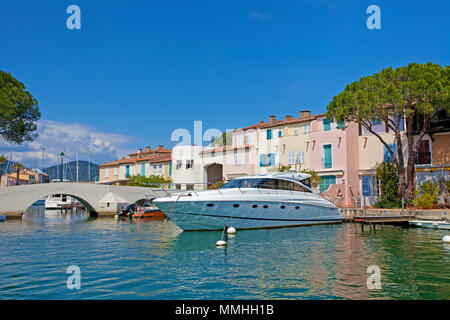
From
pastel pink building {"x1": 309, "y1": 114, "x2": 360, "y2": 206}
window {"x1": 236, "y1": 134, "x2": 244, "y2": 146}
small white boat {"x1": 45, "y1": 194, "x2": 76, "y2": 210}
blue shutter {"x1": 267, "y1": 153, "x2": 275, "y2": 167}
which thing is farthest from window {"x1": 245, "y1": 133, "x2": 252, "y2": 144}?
small white boat {"x1": 45, "y1": 194, "x2": 76, "y2": 210}

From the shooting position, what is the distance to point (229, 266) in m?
12.7

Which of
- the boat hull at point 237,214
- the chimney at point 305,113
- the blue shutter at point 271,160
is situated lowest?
the boat hull at point 237,214

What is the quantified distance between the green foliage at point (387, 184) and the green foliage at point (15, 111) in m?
30.4

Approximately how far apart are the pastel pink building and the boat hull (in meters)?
9.87

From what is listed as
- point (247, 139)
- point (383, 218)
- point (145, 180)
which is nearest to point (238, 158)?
point (247, 139)

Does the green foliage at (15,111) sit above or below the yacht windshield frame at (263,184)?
above

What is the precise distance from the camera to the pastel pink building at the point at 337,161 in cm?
3419

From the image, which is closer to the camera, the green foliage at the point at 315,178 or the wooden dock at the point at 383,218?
the wooden dock at the point at 383,218

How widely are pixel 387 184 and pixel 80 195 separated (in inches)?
1162

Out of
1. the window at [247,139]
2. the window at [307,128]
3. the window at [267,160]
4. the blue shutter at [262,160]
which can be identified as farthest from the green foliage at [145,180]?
the window at [307,128]

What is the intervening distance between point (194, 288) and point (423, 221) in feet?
62.3

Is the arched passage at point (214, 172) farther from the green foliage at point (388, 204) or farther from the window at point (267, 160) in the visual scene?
the green foliage at point (388, 204)

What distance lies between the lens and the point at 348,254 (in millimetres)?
15047
